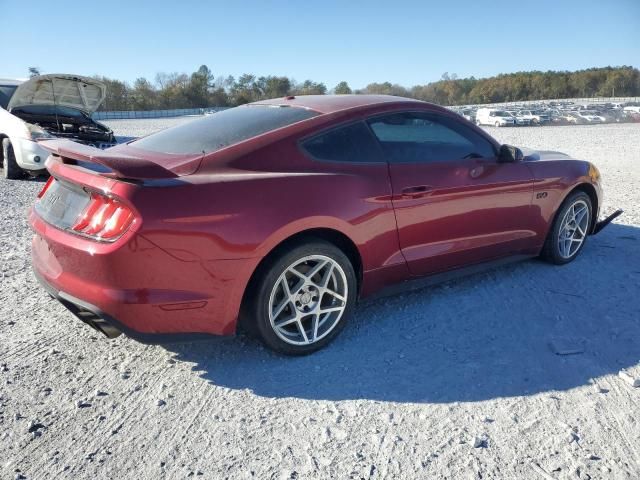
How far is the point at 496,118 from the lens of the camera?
36156mm

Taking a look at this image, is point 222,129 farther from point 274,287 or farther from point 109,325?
point 109,325

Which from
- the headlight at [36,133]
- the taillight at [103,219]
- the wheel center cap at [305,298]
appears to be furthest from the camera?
the headlight at [36,133]

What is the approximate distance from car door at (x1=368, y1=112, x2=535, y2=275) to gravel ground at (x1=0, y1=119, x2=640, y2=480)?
0.42m

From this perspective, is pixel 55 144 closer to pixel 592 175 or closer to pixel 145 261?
pixel 145 261

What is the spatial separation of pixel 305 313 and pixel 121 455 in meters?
1.18

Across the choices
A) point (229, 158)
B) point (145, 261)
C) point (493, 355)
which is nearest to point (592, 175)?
point (493, 355)

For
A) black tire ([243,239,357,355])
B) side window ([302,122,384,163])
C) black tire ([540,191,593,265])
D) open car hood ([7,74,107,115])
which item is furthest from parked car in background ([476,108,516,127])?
black tire ([243,239,357,355])

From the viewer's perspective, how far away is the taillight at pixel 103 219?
231 cm

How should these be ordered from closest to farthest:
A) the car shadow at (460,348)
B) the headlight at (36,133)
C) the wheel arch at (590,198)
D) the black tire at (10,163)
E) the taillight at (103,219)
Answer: the taillight at (103,219), the car shadow at (460,348), the wheel arch at (590,198), the headlight at (36,133), the black tire at (10,163)

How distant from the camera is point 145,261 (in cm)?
232

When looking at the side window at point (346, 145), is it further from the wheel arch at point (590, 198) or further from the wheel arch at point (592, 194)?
the wheel arch at point (592, 194)

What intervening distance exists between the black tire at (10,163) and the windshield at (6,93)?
93 centimetres

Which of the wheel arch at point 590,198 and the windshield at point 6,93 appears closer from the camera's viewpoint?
the wheel arch at point 590,198

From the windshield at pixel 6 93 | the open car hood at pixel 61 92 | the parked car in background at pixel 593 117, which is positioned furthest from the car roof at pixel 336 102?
the parked car in background at pixel 593 117
